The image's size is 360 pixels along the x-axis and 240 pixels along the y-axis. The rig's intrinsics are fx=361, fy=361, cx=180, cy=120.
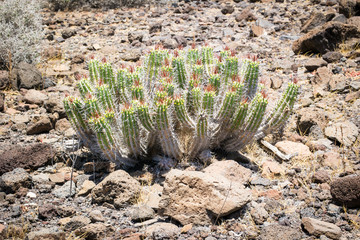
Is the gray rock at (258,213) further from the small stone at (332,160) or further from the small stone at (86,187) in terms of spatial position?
the small stone at (86,187)

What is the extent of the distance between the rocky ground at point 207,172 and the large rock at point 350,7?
0.09 ft

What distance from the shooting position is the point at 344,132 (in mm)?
4875

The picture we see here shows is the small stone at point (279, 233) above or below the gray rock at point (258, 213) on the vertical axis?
above

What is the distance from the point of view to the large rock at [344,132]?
4.76 meters

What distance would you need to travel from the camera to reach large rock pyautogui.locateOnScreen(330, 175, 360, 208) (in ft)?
11.4

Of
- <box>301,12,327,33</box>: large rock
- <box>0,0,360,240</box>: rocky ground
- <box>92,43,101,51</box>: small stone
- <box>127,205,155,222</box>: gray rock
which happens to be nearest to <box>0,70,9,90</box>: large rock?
<box>0,0,360,240</box>: rocky ground

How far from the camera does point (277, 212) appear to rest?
358cm

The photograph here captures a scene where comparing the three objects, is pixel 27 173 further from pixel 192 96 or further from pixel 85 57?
pixel 85 57

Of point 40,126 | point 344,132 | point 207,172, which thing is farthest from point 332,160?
point 40,126

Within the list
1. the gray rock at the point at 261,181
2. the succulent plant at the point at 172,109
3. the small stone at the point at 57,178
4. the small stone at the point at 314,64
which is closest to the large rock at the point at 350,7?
the small stone at the point at 314,64

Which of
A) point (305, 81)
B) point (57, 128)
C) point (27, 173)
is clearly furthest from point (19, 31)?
point (305, 81)

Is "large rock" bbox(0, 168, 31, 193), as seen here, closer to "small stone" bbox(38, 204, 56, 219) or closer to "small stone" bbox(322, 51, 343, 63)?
"small stone" bbox(38, 204, 56, 219)

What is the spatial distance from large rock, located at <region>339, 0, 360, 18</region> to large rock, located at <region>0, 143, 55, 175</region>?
23.6ft

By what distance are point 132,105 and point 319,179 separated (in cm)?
223
